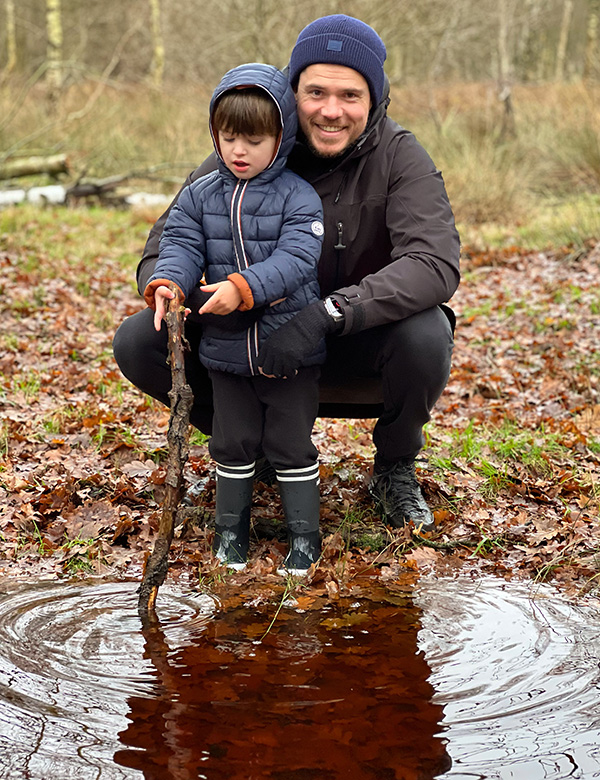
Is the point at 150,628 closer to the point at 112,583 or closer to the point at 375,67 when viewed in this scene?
the point at 112,583

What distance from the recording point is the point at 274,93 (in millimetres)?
2967

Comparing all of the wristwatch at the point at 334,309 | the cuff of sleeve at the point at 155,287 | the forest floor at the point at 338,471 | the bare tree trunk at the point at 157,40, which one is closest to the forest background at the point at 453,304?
the forest floor at the point at 338,471

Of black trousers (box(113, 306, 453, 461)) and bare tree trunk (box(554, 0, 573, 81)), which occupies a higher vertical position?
bare tree trunk (box(554, 0, 573, 81))

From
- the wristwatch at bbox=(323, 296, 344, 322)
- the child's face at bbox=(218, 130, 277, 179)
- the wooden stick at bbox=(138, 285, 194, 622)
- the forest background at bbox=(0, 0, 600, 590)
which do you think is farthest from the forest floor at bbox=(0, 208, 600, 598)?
A: the child's face at bbox=(218, 130, 277, 179)

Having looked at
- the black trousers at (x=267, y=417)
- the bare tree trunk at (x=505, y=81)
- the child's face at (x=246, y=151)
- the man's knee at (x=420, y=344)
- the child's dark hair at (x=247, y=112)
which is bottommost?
the black trousers at (x=267, y=417)

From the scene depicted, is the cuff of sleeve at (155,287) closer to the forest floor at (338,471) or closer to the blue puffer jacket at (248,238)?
the blue puffer jacket at (248,238)

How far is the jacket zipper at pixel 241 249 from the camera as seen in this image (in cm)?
306

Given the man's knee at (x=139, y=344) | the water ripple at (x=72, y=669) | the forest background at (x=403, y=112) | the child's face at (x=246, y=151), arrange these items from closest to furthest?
the water ripple at (x=72, y=669) → the child's face at (x=246, y=151) → the man's knee at (x=139, y=344) → the forest background at (x=403, y=112)

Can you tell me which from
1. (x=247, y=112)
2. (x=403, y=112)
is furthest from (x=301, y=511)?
(x=403, y=112)

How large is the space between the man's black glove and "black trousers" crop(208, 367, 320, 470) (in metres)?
0.16

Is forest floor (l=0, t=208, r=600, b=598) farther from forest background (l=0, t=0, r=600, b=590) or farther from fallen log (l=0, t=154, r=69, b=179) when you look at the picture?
fallen log (l=0, t=154, r=69, b=179)

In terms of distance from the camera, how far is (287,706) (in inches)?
88.7

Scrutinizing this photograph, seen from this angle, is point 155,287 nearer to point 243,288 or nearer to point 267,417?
point 243,288

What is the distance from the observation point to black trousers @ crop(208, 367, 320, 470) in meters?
3.16
